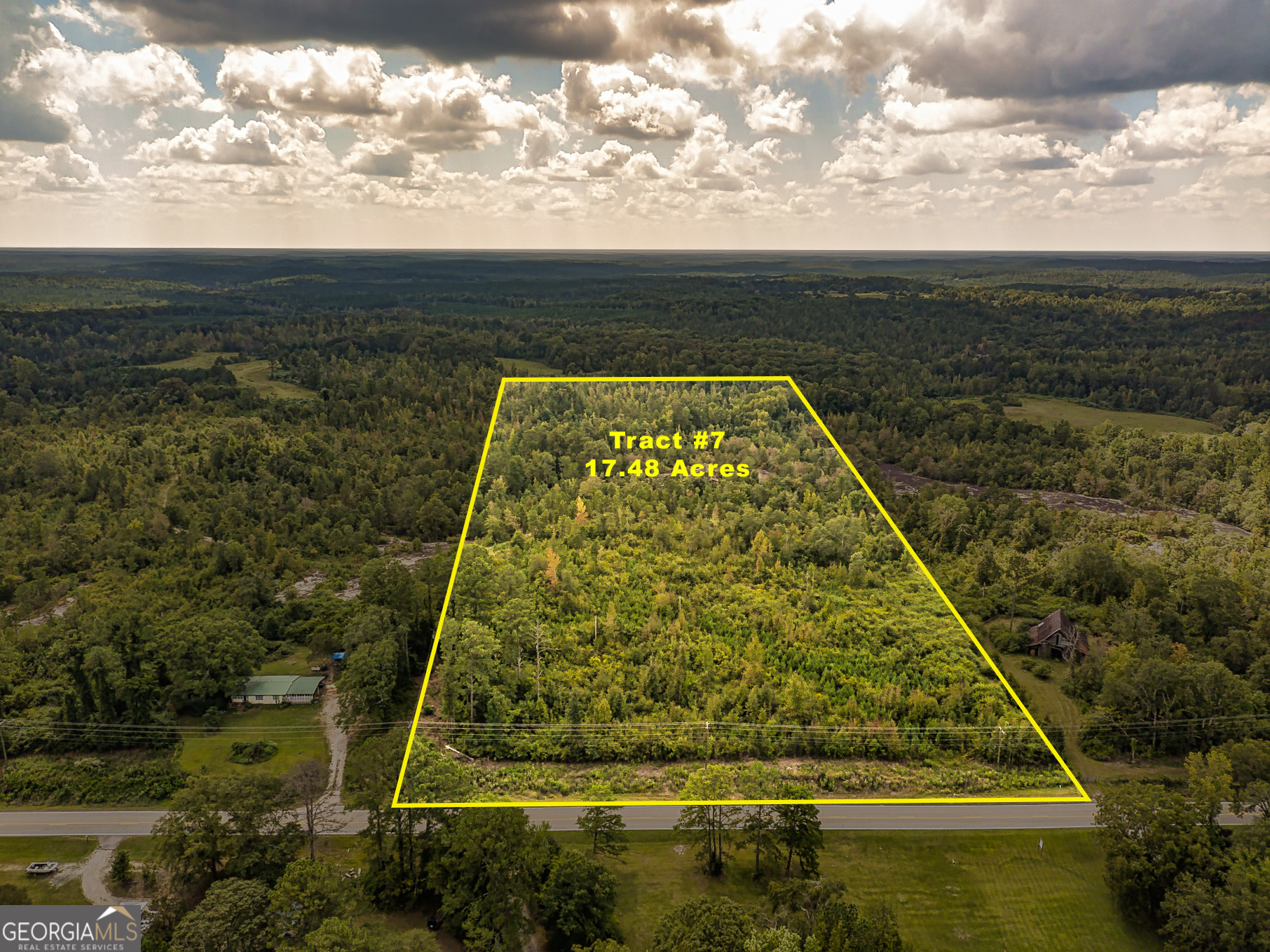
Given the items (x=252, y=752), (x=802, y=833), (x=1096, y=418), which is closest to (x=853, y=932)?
(x=802, y=833)

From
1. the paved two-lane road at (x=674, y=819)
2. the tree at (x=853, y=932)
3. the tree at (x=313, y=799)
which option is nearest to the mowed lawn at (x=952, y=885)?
the paved two-lane road at (x=674, y=819)

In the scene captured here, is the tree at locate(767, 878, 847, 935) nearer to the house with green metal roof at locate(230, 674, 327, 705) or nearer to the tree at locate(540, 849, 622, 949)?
the tree at locate(540, 849, 622, 949)

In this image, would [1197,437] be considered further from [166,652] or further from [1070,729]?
[166,652]

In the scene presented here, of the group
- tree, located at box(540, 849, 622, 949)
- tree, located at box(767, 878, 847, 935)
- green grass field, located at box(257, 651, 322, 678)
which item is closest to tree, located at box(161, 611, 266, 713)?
green grass field, located at box(257, 651, 322, 678)

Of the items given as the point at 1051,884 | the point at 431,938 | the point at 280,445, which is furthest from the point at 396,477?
the point at 1051,884

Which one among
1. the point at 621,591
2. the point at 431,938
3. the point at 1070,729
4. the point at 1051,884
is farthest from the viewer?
the point at 1070,729
